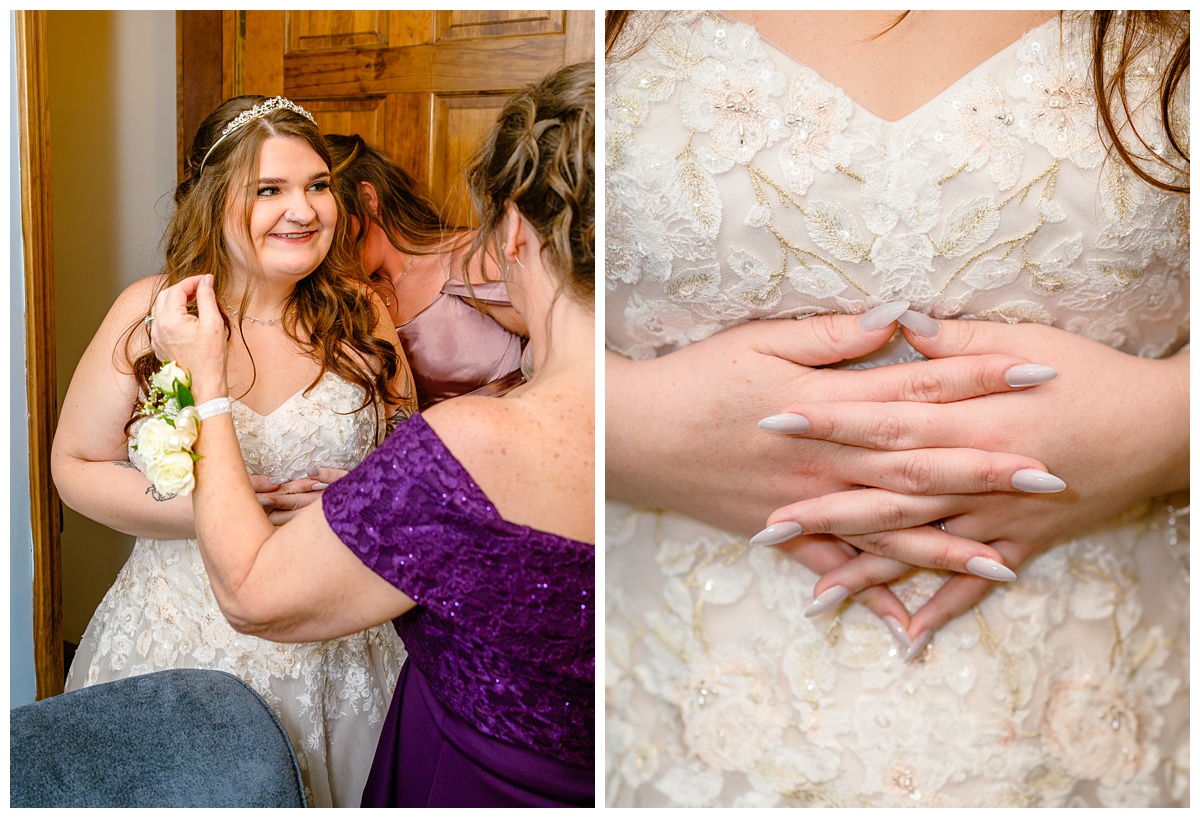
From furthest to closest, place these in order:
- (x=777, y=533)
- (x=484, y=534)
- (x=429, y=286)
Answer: (x=429, y=286) → (x=777, y=533) → (x=484, y=534)

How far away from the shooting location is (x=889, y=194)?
1096 millimetres

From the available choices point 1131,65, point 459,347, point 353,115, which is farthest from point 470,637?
point 1131,65

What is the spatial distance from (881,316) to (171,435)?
901 millimetres

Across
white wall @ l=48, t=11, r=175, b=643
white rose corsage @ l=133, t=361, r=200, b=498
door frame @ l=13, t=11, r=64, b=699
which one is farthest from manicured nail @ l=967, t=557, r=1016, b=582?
door frame @ l=13, t=11, r=64, b=699

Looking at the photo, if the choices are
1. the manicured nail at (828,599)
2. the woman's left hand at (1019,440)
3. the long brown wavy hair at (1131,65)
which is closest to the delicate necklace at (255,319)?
the long brown wavy hair at (1131,65)

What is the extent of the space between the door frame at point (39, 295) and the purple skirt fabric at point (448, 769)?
20.0 inches

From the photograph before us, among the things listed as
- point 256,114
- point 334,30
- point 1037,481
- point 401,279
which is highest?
point 334,30

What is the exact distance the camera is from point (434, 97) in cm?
122

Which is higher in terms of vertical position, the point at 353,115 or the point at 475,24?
the point at 475,24

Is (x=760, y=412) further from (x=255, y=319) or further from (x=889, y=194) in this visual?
(x=255, y=319)

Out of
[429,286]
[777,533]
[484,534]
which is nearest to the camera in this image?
[484,534]

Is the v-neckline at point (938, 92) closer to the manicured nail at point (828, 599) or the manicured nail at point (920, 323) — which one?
the manicured nail at point (920, 323)

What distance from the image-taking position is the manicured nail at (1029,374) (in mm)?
1065

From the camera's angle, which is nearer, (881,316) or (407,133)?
(881,316)
